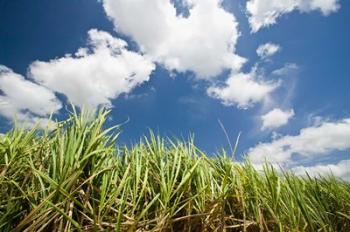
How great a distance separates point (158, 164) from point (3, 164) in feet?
3.27

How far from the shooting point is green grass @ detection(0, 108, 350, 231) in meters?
2.16

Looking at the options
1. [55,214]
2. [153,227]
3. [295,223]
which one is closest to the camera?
[55,214]

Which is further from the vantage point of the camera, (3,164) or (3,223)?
(3,164)

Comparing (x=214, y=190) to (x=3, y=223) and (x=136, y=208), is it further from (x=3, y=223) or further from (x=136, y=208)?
(x=3, y=223)

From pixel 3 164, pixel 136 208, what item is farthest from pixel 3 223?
pixel 136 208

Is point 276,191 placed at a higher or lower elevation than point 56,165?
higher

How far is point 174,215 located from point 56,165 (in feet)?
2.47

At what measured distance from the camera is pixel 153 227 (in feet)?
7.55

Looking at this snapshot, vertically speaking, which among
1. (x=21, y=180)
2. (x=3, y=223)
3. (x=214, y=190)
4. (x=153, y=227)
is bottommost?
(x=3, y=223)

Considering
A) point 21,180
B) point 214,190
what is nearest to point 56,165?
point 21,180

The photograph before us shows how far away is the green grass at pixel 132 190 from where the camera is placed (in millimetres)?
2158

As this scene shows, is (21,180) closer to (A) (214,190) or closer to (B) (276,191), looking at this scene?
(A) (214,190)

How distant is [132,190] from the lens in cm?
254

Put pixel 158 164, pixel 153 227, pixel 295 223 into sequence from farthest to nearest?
pixel 158 164 → pixel 295 223 → pixel 153 227
